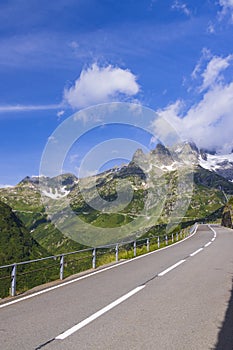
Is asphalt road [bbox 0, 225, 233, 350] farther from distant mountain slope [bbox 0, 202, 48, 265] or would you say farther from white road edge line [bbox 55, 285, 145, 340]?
distant mountain slope [bbox 0, 202, 48, 265]

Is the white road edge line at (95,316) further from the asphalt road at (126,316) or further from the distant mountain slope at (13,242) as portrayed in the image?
the distant mountain slope at (13,242)

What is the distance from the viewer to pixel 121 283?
1202 centimetres

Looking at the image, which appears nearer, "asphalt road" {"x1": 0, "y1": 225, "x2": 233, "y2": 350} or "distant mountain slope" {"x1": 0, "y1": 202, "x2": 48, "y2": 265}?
"asphalt road" {"x1": 0, "y1": 225, "x2": 233, "y2": 350}

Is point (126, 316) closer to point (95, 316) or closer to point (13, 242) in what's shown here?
point (95, 316)

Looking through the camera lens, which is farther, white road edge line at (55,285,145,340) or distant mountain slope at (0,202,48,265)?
distant mountain slope at (0,202,48,265)

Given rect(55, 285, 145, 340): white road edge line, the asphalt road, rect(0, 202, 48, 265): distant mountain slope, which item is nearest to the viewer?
the asphalt road

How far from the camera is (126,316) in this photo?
7.46 meters

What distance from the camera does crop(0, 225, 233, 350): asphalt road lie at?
5711mm

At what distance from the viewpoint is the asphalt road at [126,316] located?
5711mm

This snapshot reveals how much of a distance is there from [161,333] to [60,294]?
503cm

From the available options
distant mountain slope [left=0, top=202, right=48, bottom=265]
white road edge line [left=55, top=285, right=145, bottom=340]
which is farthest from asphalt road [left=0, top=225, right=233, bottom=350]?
distant mountain slope [left=0, top=202, right=48, bottom=265]

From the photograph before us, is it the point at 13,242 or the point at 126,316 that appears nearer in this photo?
the point at 126,316

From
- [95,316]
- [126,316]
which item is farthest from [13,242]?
[126,316]

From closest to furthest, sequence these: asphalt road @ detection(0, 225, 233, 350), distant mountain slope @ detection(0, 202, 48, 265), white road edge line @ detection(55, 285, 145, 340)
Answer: asphalt road @ detection(0, 225, 233, 350) < white road edge line @ detection(55, 285, 145, 340) < distant mountain slope @ detection(0, 202, 48, 265)
